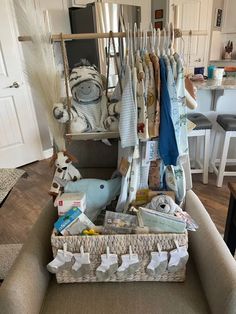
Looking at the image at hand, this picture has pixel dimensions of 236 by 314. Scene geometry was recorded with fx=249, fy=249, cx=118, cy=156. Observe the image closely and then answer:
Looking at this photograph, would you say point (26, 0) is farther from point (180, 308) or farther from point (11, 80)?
point (11, 80)

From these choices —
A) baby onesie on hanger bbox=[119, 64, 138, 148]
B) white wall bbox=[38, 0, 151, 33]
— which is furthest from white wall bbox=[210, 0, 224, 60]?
baby onesie on hanger bbox=[119, 64, 138, 148]

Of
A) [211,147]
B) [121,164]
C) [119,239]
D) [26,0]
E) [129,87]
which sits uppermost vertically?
[26,0]

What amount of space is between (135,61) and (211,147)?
1841mm

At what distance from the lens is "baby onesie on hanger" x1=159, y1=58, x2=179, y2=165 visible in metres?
0.86

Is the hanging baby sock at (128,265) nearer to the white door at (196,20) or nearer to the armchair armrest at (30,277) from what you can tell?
the armchair armrest at (30,277)

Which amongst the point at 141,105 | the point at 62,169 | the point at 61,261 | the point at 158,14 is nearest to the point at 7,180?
the point at 62,169

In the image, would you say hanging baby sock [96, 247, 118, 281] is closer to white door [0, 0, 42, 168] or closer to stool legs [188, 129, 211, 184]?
stool legs [188, 129, 211, 184]

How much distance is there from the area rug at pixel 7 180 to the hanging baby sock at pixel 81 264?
627 millimetres

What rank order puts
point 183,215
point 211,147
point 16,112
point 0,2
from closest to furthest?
point 183,215 → point 0,2 → point 211,147 → point 16,112

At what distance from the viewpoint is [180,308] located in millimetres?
801

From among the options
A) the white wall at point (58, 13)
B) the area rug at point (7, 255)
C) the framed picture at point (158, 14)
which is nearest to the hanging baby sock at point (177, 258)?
the area rug at point (7, 255)

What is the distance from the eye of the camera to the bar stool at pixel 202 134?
209cm

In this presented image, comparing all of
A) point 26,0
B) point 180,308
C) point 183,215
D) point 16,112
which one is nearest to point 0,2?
point 16,112

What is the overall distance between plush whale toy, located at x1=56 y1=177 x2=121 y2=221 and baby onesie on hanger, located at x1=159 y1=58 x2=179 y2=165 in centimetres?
28
